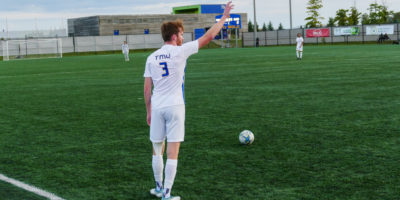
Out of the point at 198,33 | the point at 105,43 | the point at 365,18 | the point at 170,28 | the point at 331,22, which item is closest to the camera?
the point at 170,28

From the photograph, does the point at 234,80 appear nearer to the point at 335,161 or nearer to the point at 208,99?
the point at 208,99

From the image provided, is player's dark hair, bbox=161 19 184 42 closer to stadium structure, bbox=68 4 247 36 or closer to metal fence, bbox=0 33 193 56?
metal fence, bbox=0 33 193 56

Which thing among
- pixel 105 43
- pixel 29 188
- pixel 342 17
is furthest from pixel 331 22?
pixel 29 188

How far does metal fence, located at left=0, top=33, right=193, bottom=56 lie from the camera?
7253cm

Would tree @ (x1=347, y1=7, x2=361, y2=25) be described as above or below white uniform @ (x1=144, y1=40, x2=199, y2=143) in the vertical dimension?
above

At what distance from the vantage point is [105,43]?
2980 inches

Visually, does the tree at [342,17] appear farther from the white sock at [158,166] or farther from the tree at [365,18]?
the white sock at [158,166]

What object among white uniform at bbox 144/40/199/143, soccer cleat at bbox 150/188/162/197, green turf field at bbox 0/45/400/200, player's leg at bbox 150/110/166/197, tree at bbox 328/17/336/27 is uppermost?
tree at bbox 328/17/336/27

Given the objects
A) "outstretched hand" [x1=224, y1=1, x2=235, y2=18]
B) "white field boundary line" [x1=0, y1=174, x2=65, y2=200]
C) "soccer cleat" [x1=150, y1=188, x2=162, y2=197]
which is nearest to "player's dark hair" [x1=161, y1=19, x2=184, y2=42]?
"outstretched hand" [x1=224, y1=1, x2=235, y2=18]

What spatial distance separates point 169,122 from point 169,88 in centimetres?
34

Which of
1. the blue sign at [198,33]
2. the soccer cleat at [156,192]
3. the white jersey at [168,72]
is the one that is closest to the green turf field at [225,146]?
the soccer cleat at [156,192]

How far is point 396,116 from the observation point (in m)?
9.43

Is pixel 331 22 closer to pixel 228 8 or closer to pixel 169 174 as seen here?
pixel 228 8

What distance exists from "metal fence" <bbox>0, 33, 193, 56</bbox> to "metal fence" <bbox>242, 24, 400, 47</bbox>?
1623cm
